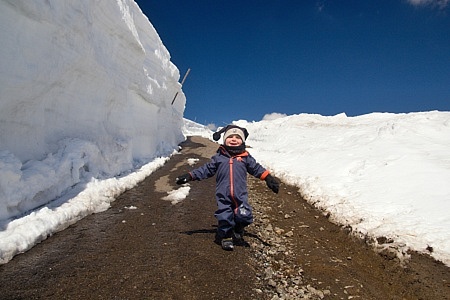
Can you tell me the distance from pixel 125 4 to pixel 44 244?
13.4 metres

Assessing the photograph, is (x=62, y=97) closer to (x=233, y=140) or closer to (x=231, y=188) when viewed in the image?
(x=233, y=140)

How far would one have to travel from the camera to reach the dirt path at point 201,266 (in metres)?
3.50

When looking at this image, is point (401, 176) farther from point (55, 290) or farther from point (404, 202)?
point (55, 290)

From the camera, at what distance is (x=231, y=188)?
16.0 feet

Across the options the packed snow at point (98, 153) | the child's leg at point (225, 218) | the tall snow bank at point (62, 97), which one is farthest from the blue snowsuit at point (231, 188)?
the tall snow bank at point (62, 97)

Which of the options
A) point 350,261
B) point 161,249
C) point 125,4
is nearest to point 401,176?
point 350,261

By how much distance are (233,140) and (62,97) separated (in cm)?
604

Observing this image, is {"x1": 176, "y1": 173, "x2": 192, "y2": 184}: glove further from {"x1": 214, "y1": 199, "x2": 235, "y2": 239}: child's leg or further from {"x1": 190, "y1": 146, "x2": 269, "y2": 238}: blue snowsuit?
{"x1": 214, "y1": 199, "x2": 235, "y2": 239}: child's leg

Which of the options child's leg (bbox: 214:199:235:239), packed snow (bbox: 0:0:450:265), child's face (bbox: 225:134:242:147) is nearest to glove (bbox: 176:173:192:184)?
child's leg (bbox: 214:199:235:239)

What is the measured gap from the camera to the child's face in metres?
5.12

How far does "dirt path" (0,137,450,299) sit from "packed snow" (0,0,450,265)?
0.45 m

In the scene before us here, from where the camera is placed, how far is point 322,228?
20.7ft

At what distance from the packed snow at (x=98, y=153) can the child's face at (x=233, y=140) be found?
10.5ft

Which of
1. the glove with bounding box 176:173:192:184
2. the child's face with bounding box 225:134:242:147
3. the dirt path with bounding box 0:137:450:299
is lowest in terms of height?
the dirt path with bounding box 0:137:450:299
